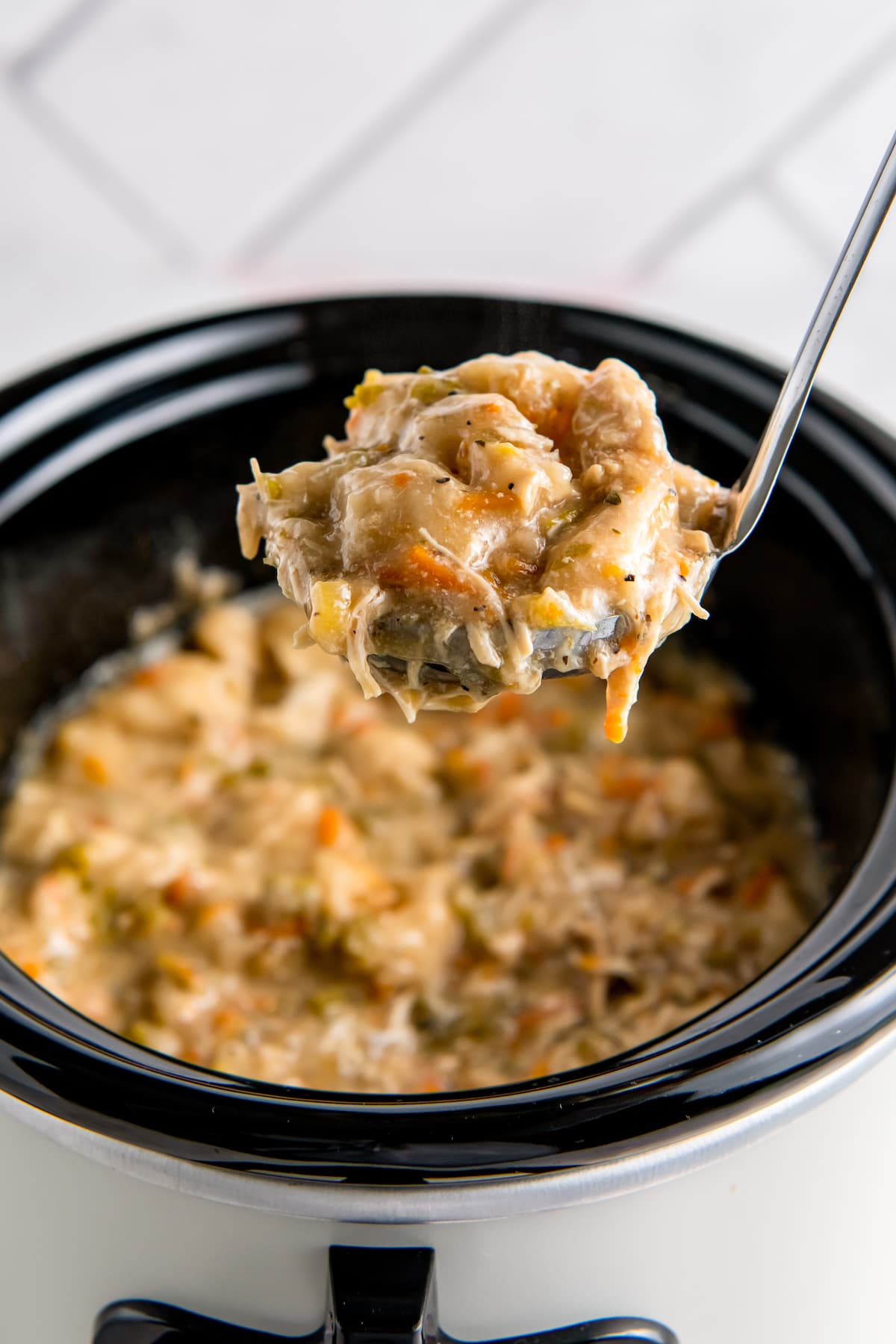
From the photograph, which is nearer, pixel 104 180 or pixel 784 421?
pixel 784 421

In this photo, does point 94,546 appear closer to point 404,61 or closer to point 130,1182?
point 130,1182

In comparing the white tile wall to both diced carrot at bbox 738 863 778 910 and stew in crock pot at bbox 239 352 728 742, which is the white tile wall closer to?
diced carrot at bbox 738 863 778 910

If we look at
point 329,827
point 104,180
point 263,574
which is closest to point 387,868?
point 329,827

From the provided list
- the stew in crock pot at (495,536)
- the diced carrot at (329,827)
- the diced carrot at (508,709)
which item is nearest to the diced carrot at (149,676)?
the diced carrot at (329,827)

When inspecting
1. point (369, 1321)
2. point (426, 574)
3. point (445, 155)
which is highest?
point (445, 155)

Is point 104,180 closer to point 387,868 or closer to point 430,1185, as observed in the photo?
point 387,868

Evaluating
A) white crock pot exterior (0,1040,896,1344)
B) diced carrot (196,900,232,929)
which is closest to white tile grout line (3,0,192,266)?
diced carrot (196,900,232,929)

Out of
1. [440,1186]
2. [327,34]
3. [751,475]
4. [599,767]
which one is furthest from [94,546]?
[327,34]
